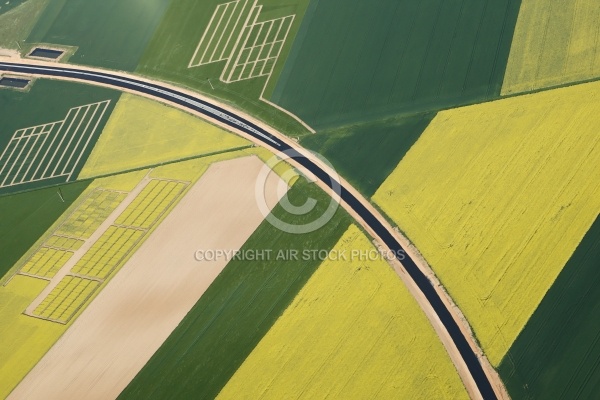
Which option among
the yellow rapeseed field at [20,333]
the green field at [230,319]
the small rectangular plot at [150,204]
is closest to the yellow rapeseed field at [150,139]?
the small rectangular plot at [150,204]

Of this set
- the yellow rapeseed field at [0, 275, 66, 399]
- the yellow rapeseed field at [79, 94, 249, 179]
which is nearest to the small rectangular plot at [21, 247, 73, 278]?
the yellow rapeseed field at [0, 275, 66, 399]

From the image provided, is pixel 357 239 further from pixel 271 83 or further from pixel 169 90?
pixel 169 90

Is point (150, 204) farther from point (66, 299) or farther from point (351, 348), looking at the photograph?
point (351, 348)

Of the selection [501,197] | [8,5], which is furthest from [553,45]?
[8,5]

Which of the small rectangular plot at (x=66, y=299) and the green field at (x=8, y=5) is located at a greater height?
the green field at (x=8, y=5)

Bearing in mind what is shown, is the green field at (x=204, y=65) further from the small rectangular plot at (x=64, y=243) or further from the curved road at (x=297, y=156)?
the small rectangular plot at (x=64, y=243)

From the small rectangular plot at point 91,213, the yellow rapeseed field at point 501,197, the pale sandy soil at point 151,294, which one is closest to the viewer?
the yellow rapeseed field at point 501,197

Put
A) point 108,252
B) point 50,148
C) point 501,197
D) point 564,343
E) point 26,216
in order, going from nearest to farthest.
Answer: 1. point 564,343
2. point 501,197
3. point 108,252
4. point 26,216
5. point 50,148
